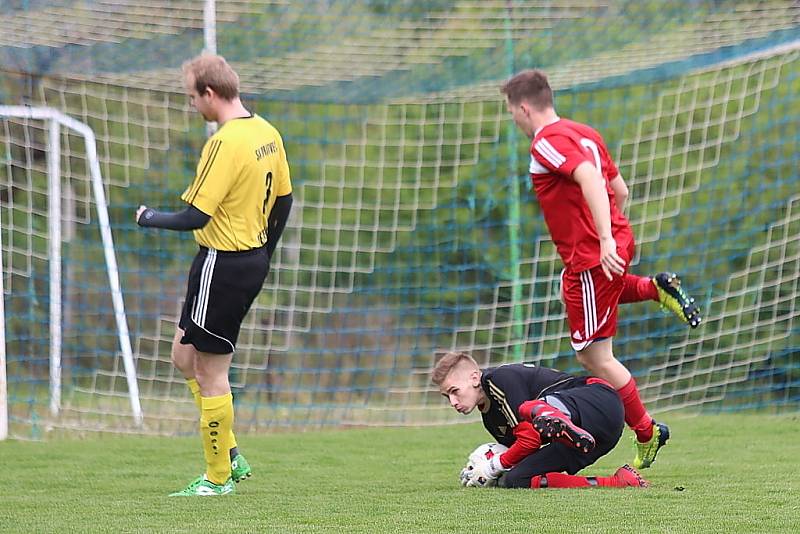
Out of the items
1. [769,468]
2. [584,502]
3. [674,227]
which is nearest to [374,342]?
[674,227]

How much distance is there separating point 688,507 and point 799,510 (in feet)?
1.08

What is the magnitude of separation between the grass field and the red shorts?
2.00 ft

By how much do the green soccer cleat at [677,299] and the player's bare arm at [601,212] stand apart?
38 cm

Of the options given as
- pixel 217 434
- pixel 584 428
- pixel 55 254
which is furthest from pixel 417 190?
pixel 217 434

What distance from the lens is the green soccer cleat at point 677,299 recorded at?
4898 mm

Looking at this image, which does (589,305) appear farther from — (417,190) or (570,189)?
(417,190)

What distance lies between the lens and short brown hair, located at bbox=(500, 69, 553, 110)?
4848 mm

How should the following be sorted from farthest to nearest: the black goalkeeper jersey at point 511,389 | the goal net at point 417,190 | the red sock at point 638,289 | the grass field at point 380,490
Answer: the goal net at point 417,190 < the red sock at point 638,289 < the black goalkeeper jersey at point 511,389 < the grass field at point 380,490

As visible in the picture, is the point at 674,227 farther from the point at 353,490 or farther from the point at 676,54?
the point at 353,490

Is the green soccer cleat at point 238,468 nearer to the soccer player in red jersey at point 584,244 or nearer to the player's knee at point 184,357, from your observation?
the player's knee at point 184,357

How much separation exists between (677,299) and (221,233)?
1.85 m

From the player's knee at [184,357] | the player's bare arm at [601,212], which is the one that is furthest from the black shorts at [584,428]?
the player's knee at [184,357]

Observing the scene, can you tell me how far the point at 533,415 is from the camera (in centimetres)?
426

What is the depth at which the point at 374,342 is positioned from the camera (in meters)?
9.34
